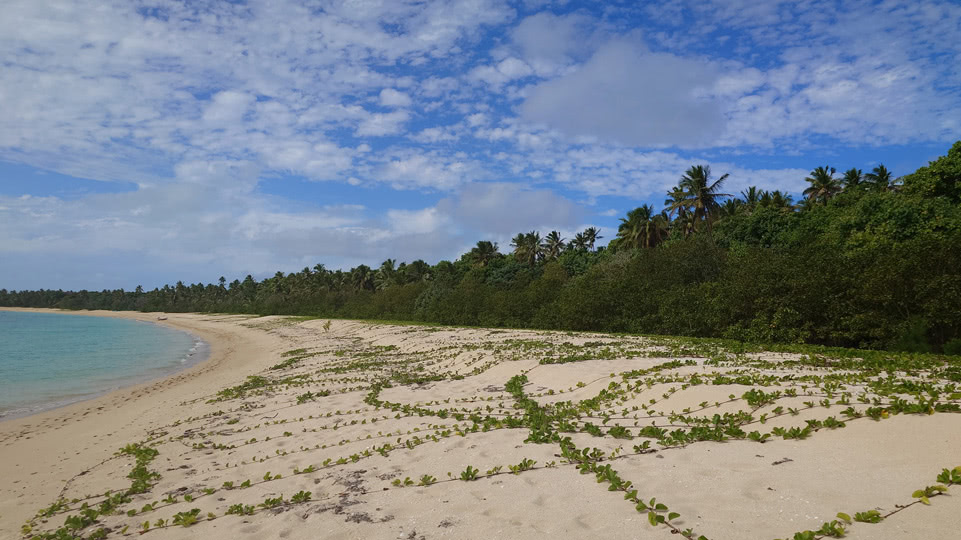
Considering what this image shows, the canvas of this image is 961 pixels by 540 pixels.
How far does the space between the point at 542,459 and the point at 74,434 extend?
1195 centimetres

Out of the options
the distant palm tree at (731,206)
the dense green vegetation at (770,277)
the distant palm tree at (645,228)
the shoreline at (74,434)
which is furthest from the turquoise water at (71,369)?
the distant palm tree at (731,206)

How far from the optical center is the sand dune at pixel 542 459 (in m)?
4.64

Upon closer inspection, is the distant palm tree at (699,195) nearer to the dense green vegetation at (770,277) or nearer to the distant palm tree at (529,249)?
the dense green vegetation at (770,277)

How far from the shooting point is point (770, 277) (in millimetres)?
19047

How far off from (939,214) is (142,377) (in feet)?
118

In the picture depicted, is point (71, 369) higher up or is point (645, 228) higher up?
point (645, 228)

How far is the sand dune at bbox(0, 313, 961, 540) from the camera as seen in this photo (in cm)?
464

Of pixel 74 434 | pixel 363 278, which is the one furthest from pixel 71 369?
pixel 363 278

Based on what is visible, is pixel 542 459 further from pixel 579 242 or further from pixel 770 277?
pixel 579 242

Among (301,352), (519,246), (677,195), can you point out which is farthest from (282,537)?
(519,246)

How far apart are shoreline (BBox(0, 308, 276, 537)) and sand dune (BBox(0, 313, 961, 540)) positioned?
0.21 ft

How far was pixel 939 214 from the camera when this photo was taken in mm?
21812

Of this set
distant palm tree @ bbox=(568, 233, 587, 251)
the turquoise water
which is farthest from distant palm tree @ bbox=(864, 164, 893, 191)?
the turquoise water

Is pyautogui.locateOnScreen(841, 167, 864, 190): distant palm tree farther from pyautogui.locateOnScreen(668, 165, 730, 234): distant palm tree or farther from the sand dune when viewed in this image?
the sand dune
